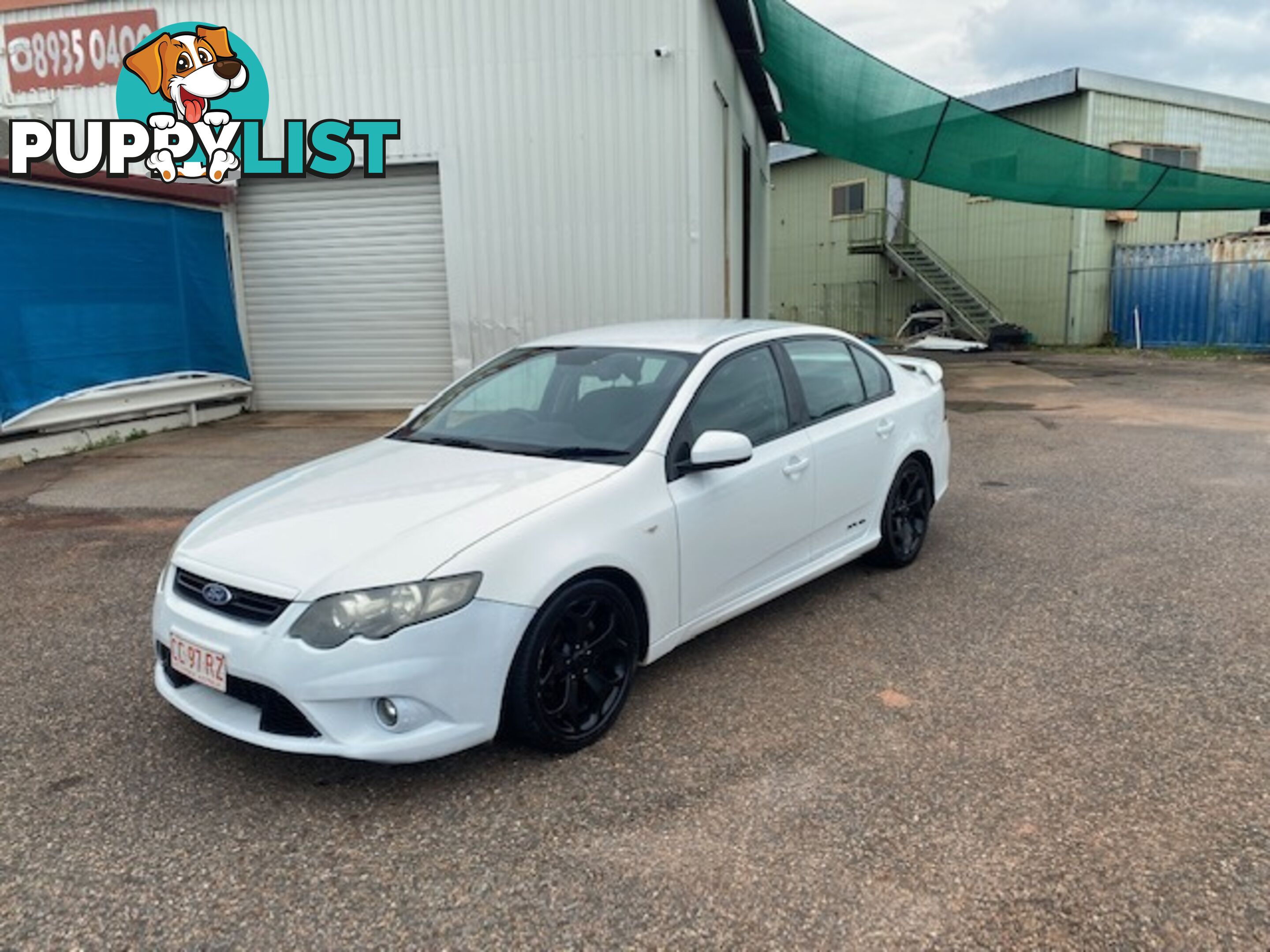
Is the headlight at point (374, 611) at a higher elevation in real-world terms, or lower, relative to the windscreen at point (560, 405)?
lower

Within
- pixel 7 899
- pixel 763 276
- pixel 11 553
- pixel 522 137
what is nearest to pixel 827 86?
pixel 522 137

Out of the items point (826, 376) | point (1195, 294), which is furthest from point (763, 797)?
point (1195, 294)

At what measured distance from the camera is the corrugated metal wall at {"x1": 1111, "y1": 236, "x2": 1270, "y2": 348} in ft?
62.7

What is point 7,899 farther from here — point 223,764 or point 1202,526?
point 1202,526

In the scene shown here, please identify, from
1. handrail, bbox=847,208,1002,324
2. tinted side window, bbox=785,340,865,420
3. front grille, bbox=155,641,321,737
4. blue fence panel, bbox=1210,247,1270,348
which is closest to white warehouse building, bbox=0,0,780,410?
tinted side window, bbox=785,340,865,420

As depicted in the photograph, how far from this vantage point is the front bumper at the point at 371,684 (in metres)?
2.76

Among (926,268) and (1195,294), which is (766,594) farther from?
(926,268)

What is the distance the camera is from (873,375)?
511 cm

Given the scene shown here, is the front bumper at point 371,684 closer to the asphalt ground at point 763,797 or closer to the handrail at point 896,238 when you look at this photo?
the asphalt ground at point 763,797

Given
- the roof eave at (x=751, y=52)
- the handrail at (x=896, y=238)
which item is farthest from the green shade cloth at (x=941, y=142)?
the handrail at (x=896, y=238)

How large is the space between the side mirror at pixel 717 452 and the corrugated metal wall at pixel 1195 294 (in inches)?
780

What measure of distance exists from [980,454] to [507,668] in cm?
674

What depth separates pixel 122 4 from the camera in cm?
1189

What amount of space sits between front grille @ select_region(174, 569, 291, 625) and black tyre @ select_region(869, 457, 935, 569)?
3.16 m
